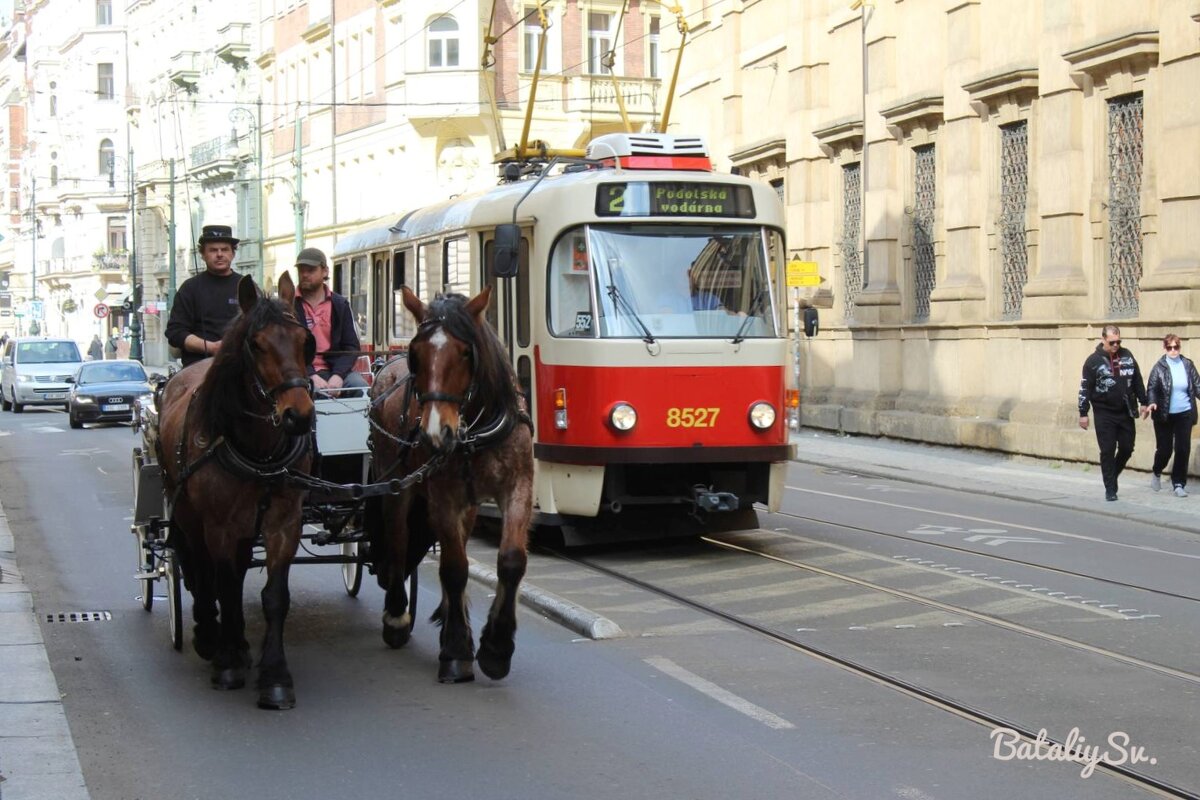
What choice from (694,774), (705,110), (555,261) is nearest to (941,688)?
(694,774)

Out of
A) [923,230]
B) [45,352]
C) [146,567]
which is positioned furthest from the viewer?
[45,352]

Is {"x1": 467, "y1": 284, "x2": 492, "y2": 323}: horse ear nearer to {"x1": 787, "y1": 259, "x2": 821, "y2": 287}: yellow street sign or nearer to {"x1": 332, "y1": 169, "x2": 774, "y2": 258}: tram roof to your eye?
{"x1": 332, "y1": 169, "x2": 774, "y2": 258}: tram roof

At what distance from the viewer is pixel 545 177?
14.8 meters

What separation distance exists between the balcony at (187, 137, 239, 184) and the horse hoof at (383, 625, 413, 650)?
65.9 metres

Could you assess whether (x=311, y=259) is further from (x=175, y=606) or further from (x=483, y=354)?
(x=175, y=606)

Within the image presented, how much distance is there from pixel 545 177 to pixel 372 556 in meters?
5.47

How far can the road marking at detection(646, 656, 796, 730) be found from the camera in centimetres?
789

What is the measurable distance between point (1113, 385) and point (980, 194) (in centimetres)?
840

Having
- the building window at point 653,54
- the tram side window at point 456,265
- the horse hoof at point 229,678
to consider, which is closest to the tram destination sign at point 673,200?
the tram side window at point 456,265

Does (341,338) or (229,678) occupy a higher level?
(341,338)

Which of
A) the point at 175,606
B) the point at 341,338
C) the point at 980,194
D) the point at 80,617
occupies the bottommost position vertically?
the point at 80,617

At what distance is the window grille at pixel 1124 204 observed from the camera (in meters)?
23.0

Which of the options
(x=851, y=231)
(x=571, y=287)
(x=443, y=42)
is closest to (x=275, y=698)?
(x=571, y=287)

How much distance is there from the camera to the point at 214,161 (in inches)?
2958
